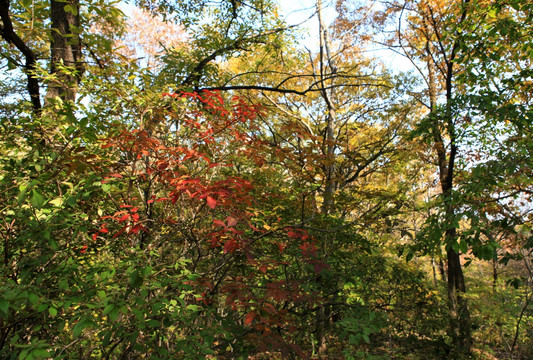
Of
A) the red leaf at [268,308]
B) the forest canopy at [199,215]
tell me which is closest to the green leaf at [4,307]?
the forest canopy at [199,215]

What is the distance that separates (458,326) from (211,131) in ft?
15.5

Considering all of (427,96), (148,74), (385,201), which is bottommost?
(385,201)

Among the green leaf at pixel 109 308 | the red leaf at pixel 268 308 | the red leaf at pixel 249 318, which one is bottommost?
the red leaf at pixel 249 318

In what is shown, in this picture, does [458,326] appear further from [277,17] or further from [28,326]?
[277,17]

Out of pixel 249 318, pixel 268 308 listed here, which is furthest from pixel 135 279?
pixel 268 308

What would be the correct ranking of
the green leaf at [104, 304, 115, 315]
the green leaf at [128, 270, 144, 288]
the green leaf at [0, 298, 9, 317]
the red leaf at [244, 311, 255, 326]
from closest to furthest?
1. the green leaf at [0, 298, 9, 317]
2. the green leaf at [104, 304, 115, 315]
3. the green leaf at [128, 270, 144, 288]
4. the red leaf at [244, 311, 255, 326]

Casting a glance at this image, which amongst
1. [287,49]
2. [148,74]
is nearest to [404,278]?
[148,74]

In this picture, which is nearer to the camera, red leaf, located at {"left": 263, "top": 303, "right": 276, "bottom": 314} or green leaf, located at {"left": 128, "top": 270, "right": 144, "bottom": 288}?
green leaf, located at {"left": 128, "top": 270, "right": 144, "bottom": 288}

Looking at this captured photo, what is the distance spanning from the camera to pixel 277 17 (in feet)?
20.8

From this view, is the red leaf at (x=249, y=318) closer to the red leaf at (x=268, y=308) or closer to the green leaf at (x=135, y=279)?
the red leaf at (x=268, y=308)

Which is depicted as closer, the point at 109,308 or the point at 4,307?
the point at 4,307

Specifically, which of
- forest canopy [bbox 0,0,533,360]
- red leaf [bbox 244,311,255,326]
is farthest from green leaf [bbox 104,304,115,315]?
red leaf [bbox 244,311,255,326]

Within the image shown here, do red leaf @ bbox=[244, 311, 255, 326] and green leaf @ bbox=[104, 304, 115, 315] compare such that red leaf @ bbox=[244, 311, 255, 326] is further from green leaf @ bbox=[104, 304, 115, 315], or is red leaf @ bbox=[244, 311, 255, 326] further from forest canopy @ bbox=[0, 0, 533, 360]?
green leaf @ bbox=[104, 304, 115, 315]

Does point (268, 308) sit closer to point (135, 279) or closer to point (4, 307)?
point (135, 279)
